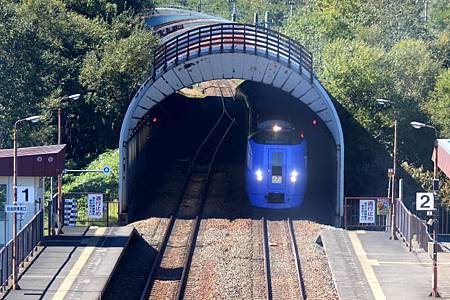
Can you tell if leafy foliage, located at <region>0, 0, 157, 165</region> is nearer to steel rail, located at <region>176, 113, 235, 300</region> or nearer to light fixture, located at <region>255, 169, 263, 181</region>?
steel rail, located at <region>176, 113, 235, 300</region>

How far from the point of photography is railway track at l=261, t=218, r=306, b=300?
28.5 meters

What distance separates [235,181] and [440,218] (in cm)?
907

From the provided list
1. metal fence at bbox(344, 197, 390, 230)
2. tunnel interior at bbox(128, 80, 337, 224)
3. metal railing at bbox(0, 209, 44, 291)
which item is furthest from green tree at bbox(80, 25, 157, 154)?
metal railing at bbox(0, 209, 44, 291)

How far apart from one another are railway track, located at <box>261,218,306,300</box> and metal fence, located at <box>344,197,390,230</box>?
7.17 feet

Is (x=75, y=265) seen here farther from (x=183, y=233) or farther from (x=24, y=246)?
(x=183, y=233)

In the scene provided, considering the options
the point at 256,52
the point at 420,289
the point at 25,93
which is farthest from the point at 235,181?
the point at 420,289

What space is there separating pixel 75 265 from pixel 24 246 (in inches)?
62.1

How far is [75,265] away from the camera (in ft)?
96.8

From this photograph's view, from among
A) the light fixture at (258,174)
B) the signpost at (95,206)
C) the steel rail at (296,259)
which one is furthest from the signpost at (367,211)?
the signpost at (95,206)

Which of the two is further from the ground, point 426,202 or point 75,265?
point 426,202

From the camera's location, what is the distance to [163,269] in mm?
30734

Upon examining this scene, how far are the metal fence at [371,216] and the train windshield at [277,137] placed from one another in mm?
2985

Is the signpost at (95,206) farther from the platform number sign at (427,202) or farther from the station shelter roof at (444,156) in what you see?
the platform number sign at (427,202)

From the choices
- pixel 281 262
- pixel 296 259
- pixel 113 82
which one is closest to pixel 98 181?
pixel 113 82
